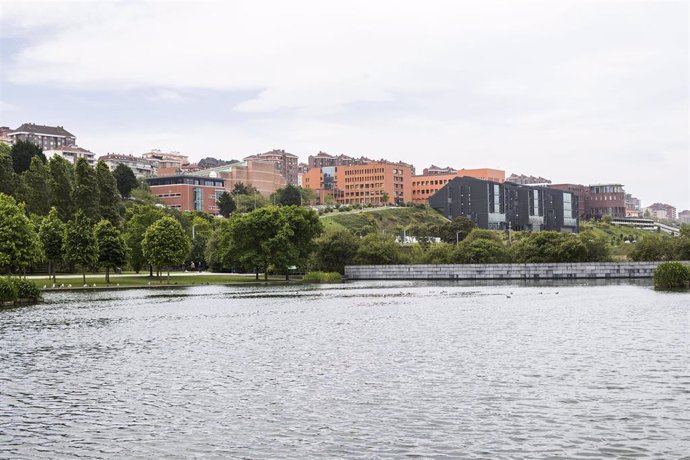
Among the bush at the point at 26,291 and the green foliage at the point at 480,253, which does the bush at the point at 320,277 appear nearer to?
the green foliage at the point at 480,253

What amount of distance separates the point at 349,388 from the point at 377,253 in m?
129

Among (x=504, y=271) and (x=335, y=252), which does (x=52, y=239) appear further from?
(x=504, y=271)

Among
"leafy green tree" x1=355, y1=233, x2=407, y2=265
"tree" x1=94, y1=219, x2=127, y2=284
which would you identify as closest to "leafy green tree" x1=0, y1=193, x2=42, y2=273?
"tree" x1=94, y1=219, x2=127, y2=284

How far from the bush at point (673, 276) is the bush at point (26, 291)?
73822mm

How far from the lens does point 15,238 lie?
92250mm

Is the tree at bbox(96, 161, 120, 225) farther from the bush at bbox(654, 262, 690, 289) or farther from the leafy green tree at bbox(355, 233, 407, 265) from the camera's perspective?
the bush at bbox(654, 262, 690, 289)

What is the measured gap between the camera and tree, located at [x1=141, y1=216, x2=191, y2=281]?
117750 millimetres

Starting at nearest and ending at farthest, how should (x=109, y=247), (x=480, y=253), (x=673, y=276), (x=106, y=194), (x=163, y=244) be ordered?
1. (x=673, y=276)
2. (x=109, y=247)
3. (x=163, y=244)
4. (x=106, y=194)
5. (x=480, y=253)

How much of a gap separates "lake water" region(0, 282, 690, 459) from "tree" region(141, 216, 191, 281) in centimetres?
6114

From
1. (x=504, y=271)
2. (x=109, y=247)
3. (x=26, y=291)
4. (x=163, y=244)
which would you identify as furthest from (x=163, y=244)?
(x=504, y=271)

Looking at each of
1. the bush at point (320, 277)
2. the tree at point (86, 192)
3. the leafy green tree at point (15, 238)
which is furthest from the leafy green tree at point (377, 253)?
the leafy green tree at point (15, 238)

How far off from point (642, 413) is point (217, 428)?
43.6 ft

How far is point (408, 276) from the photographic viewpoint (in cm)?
15850

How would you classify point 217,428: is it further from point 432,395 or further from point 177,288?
point 177,288
